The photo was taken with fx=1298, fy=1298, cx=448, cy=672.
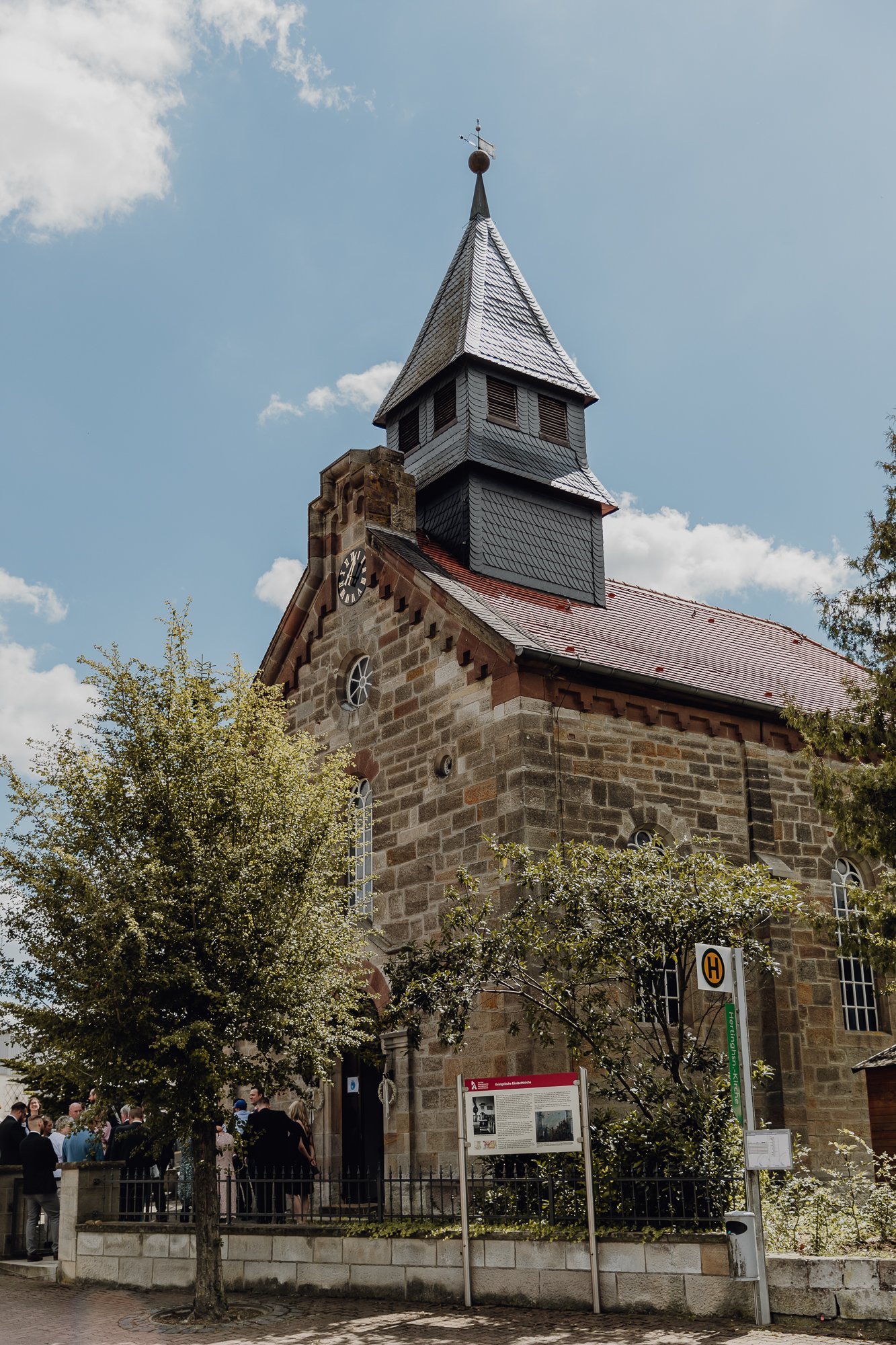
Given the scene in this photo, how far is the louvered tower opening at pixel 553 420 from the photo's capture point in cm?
2236

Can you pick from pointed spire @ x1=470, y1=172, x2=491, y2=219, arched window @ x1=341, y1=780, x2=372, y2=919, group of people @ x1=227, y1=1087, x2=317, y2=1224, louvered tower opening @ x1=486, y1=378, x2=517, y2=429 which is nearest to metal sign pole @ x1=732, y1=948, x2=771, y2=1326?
group of people @ x1=227, y1=1087, x2=317, y2=1224

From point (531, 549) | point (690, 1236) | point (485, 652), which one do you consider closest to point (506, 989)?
point (690, 1236)

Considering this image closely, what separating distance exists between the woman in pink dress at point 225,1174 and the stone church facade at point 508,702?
2002 millimetres

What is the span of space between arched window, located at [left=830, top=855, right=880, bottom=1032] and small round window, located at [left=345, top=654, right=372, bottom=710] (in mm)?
7251

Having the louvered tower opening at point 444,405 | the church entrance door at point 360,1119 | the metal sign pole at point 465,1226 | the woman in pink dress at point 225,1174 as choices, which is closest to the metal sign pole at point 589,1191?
the metal sign pole at point 465,1226

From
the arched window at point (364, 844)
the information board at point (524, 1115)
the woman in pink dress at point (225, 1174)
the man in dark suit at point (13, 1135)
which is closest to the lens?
the information board at point (524, 1115)

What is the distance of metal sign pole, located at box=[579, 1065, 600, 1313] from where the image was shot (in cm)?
1026

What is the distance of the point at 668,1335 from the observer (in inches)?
360

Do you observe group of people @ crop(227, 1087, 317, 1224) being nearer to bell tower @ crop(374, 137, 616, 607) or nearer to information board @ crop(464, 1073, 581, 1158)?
information board @ crop(464, 1073, 581, 1158)

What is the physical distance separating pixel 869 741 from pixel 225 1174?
8.40 m

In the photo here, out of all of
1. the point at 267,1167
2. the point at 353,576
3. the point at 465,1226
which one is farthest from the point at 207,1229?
the point at 353,576

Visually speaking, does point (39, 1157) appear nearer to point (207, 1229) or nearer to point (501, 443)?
point (207, 1229)

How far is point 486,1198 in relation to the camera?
11.7 meters

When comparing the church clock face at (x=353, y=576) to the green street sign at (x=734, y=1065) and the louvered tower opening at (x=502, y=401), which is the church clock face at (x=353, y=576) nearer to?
the louvered tower opening at (x=502, y=401)
